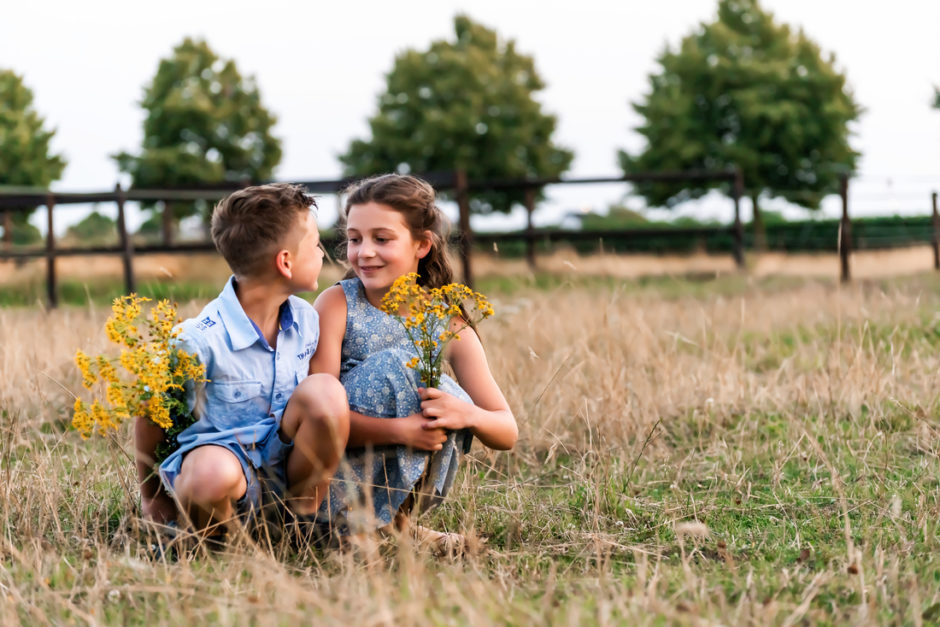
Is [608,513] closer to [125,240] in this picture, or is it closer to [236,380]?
[236,380]

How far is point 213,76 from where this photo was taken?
27047 millimetres

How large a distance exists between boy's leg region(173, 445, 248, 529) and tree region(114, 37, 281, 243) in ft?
75.1

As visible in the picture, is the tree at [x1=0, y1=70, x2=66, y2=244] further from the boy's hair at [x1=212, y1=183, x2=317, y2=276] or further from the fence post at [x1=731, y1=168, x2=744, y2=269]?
the boy's hair at [x1=212, y1=183, x2=317, y2=276]

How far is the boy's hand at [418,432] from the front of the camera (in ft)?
8.22

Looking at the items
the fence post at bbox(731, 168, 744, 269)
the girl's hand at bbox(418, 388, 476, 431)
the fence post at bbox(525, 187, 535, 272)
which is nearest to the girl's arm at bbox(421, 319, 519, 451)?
the girl's hand at bbox(418, 388, 476, 431)

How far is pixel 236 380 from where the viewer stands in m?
2.54

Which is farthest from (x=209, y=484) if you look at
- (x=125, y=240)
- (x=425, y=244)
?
(x=125, y=240)

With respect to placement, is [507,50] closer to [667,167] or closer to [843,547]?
[667,167]

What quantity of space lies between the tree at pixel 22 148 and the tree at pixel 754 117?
1679cm

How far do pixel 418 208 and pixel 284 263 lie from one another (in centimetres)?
46

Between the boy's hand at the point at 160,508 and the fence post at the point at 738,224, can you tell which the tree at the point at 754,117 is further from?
the boy's hand at the point at 160,508

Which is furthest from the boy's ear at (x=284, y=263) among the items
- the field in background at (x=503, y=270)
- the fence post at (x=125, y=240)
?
the fence post at (x=125, y=240)

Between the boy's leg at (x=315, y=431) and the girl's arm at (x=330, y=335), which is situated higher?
the girl's arm at (x=330, y=335)

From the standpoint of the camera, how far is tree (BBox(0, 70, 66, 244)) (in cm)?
2630
